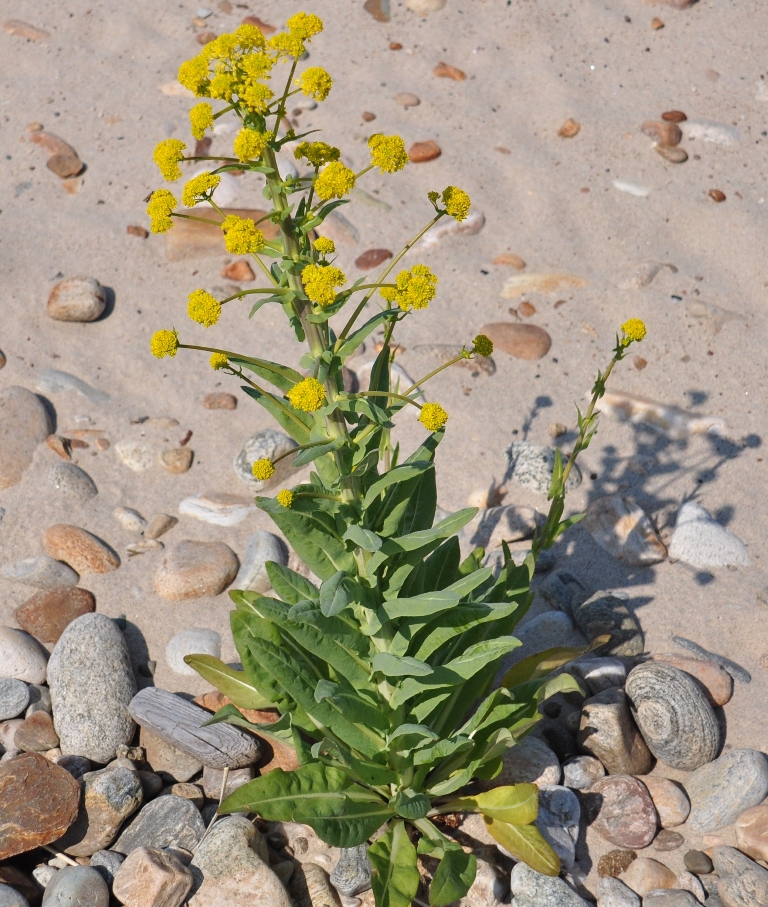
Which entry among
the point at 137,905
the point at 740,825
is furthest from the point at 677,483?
the point at 137,905

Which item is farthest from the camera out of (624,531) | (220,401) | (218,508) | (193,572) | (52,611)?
(220,401)

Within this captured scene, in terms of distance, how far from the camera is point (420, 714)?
8.97 ft

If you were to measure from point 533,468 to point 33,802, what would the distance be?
102 inches

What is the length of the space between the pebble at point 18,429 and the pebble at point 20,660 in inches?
42.0

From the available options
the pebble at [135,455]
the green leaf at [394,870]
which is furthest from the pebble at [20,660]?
the green leaf at [394,870]

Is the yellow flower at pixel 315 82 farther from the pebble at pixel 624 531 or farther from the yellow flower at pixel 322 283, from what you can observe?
the pebble at pixel 624 531

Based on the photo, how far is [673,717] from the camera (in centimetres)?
321

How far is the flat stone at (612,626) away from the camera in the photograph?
12.0 feet

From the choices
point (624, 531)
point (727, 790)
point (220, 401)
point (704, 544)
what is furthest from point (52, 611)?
point (704, 544)

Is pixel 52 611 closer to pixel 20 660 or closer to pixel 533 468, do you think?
pixel 20 660

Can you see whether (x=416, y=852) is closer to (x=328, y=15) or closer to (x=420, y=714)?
(x=420, y=714)

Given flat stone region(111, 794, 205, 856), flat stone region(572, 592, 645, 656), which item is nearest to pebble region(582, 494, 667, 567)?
flat stone region(572, 592, 645, 656)

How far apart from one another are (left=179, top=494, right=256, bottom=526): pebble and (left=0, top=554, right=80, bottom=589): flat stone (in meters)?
0.61

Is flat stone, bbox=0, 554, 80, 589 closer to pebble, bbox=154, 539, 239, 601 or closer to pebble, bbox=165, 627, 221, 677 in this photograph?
pebble, bbox=154, 539, 239, 601
